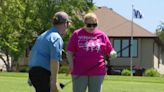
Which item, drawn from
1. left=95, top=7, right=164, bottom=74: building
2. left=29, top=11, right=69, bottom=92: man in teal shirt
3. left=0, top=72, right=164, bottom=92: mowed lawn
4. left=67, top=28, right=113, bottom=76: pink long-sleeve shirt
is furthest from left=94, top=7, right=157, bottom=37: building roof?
left=29, top=11, right=69, bottom=92: man in teal shirt

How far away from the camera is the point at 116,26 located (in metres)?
67.6

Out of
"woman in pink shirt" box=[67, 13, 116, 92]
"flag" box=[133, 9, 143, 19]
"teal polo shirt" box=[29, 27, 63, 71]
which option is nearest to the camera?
"teal polo shirt" box=[29, 27, 63, 71]

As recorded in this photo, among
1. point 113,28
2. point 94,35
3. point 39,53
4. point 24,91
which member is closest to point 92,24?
point 94,35

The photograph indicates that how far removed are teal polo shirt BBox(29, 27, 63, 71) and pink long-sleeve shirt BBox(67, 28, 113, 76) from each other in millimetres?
1708

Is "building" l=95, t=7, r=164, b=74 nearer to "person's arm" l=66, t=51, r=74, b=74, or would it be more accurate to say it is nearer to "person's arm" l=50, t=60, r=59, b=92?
"person's arm" l=66, t=51, r=74, b=74

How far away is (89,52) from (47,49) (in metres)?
1.86

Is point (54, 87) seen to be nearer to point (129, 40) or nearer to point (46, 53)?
point (46, 53)

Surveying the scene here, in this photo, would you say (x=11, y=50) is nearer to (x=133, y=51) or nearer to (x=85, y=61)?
(x=133, y=51)

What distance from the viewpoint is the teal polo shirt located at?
827 centimetres

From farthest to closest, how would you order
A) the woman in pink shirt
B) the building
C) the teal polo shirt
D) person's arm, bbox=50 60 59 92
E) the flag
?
the building, the flag, the woman in pink shirt, the teal polo shirt, person's arm, bbox=50 60 59 92

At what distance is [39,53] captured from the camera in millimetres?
8516

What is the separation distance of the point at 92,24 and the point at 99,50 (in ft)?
1.60

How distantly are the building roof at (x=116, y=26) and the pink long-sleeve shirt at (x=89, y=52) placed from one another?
5472cm

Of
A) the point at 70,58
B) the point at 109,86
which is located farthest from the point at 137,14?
the point at 70,58
